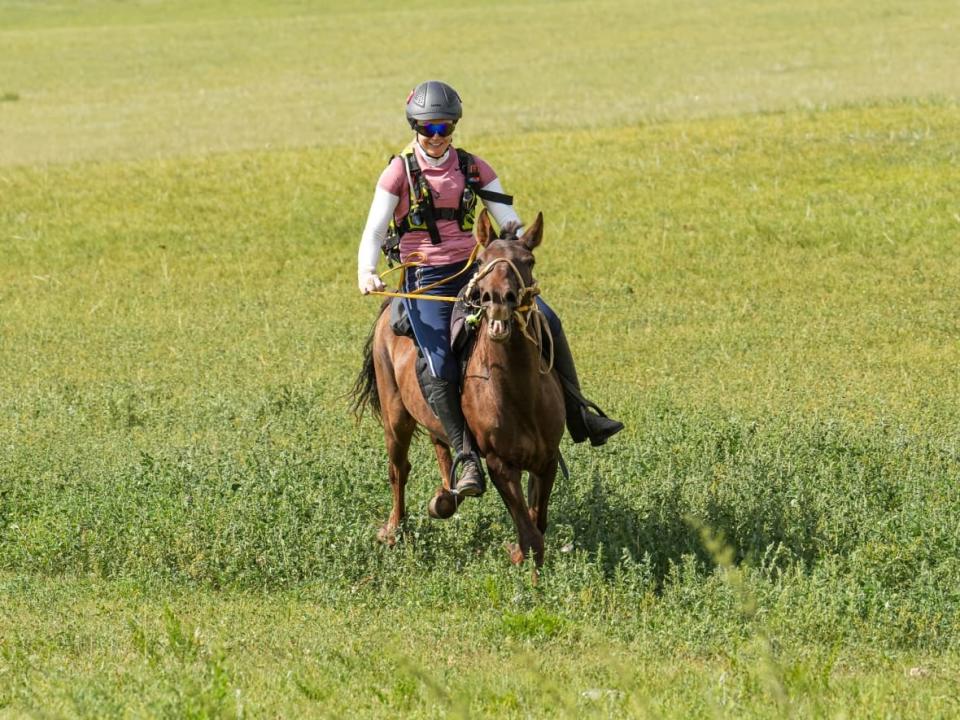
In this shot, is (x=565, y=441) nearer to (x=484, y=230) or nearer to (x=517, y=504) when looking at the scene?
(x=517, y=504)

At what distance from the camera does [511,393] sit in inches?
338

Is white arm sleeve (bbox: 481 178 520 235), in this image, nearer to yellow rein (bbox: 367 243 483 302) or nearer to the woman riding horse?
the woman riding horse

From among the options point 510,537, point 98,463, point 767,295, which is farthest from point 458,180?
point 767,295

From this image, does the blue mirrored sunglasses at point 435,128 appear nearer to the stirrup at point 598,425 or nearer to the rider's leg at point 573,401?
the rider's leg at point 573,401

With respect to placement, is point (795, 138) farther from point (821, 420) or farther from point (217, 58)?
point (217, 58)

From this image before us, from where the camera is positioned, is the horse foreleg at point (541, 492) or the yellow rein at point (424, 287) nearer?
the horse foreleg at point (541, 492)

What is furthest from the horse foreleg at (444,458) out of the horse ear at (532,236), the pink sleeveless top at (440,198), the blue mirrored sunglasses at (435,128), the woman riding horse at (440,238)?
the blue mirrored sunglasses at (435,128)

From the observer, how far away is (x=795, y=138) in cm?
2473

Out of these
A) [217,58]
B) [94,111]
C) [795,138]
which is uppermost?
[217,58]

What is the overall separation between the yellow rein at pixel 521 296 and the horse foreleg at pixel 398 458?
1.19 meters

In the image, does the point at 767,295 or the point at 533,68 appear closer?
the point at 767,295

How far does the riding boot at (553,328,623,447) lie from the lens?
9.12m

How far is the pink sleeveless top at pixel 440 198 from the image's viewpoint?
9.37 metres

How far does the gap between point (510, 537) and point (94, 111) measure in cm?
2760
